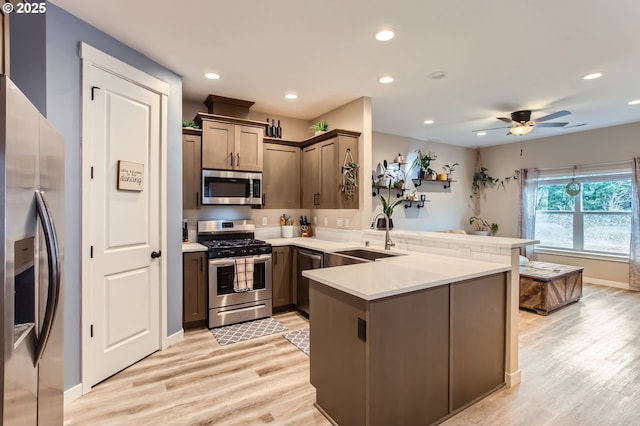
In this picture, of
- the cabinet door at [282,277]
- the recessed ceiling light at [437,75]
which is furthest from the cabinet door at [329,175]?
the recessed ceiling light at [437,75]

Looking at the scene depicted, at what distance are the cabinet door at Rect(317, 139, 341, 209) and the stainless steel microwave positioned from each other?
84 cm

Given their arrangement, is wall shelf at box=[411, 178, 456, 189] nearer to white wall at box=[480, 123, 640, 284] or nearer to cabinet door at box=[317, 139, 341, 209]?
white wall at box=[480, 123, 640, 284]

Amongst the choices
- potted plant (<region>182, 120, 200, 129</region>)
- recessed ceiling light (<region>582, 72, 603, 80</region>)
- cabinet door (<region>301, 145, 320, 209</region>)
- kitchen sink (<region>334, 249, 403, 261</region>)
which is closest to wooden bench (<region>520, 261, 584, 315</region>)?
kitchen sink (<region>334, 249, 403, 261</region>)

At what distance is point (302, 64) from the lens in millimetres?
3090

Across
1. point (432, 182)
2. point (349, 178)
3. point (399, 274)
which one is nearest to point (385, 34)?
point (349, 178)

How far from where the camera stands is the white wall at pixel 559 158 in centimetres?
538

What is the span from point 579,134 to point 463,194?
233 centimetres

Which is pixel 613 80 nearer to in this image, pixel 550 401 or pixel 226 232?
pixel 550 401

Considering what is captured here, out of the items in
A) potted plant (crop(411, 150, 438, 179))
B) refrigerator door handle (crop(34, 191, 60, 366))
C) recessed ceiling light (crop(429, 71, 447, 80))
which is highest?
recessed ceiling light (crop(429, 71, 447, 80))

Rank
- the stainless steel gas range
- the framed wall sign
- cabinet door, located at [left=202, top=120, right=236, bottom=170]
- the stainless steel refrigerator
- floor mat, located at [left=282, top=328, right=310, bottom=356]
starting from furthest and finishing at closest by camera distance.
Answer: cabinet door, located at [left=202, top=120, right=236, bottom=170] → the stainless steel gas range → floor mat, located at [left=282, top=328, right=310, bottom=356] → the framed wall sign → the stainless steel refrigerator

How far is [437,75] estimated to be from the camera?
336 cm

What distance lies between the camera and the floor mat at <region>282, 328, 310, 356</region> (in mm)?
3041

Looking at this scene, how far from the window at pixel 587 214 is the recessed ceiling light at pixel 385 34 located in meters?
5.43

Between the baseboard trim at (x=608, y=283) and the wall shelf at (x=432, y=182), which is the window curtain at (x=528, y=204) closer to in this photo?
the baseboard trim at (x=608, y=283)
